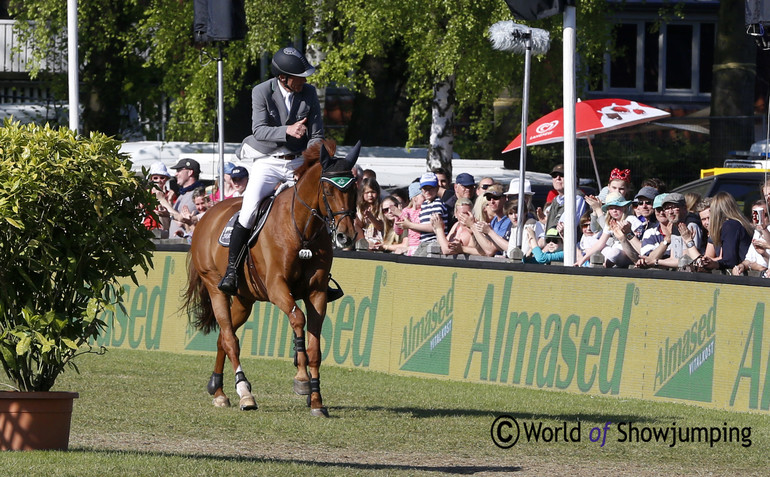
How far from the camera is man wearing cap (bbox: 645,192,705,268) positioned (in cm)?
1363

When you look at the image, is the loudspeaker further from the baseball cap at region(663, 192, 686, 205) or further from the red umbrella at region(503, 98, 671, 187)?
the baseball cap at region(663, 192, 686, 205)

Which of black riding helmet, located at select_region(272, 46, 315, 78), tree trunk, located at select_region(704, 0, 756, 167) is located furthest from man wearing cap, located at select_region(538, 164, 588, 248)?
tree trunk, located at select_region(704, 0, 756, 167)

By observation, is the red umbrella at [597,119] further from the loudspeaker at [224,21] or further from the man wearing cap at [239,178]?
the loudspeaker at [224,21]

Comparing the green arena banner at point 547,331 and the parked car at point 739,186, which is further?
the parked car at point 739,186

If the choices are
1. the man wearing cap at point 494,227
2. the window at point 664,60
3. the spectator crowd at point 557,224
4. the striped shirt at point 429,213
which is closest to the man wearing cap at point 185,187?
the spectator crowd at point 557,224

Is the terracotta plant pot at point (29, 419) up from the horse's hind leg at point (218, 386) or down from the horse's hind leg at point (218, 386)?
up

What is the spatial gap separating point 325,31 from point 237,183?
11.0 meters

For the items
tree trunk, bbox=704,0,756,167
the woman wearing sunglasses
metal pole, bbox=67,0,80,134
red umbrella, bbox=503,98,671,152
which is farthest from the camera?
tree trunk, bbox=704,0,756,167

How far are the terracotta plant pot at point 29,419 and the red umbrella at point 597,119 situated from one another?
35.8ft

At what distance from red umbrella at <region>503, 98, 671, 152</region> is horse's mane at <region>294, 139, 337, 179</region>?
6.81 m

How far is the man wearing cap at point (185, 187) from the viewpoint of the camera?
1967 cm

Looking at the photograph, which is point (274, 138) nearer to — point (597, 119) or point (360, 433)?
point (360, 433)

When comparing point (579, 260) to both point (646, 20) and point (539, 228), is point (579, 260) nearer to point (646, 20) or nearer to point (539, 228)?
Answer: point (539, 228)

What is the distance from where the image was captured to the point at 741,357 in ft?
38.4
